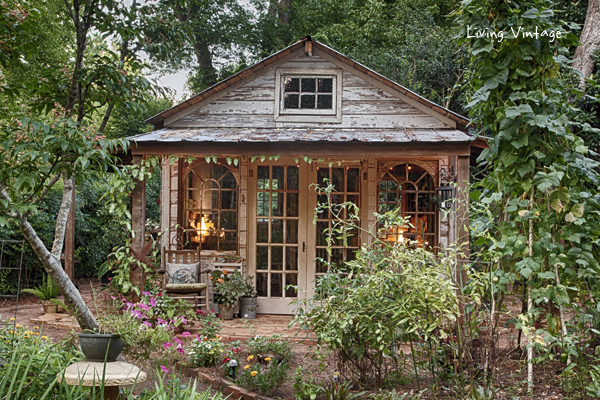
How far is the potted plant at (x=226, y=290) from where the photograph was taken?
7059 millimetres

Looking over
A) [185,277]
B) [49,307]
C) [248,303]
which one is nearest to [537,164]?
[248,303]

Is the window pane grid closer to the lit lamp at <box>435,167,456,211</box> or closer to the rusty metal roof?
the rusty metal roof

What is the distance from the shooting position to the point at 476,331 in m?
3.56

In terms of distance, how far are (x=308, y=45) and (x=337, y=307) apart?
16.1ft

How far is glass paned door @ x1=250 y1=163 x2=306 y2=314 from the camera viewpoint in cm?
775

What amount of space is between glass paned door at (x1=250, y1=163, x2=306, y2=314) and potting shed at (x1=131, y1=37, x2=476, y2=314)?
16 mm

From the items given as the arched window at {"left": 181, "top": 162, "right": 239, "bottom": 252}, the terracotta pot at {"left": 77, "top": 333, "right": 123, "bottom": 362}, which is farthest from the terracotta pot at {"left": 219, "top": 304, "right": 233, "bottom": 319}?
the terracotta pot at {"left": 77, "top": 333, "right": 123, "bottom": 362}

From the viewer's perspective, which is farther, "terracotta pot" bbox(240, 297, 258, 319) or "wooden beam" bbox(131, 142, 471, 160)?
"terracotta pot" bbox(240, 297, 258, 319)

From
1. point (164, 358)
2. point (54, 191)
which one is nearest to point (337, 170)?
point (164, 358)

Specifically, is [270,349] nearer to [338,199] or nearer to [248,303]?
[248,303]

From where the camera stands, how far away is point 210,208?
7.74 meters

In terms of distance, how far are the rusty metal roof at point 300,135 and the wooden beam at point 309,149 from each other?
74 mm

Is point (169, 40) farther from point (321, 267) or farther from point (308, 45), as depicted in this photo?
point (321, 267)

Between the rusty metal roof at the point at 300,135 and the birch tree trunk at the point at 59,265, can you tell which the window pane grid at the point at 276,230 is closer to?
the rusty metal roof at the point at 300,135
